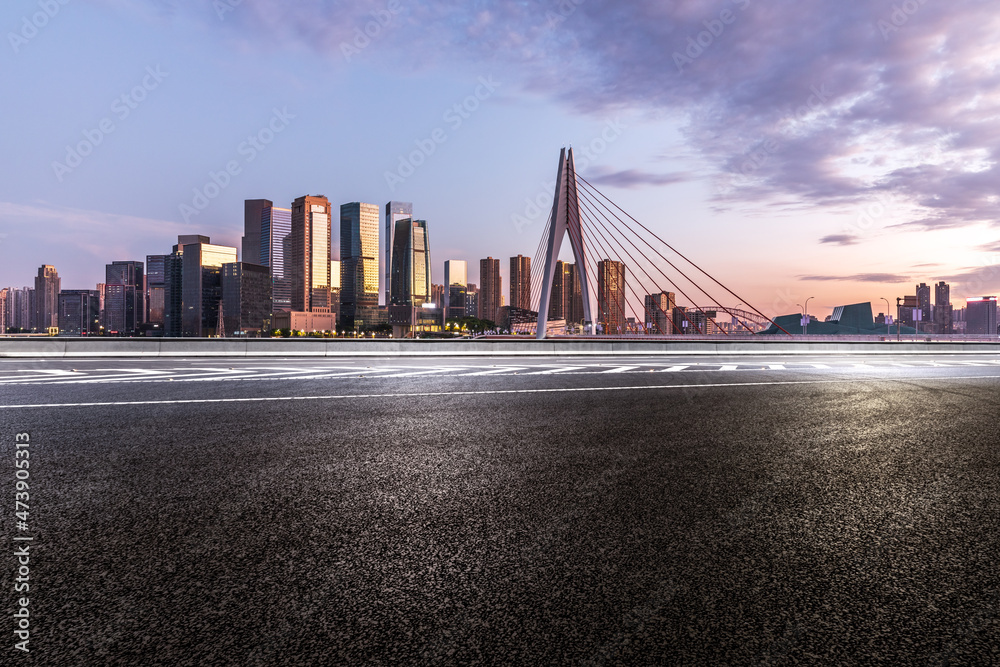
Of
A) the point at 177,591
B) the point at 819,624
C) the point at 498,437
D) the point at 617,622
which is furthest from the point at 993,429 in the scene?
the point at 177,591

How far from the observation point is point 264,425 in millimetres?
7938

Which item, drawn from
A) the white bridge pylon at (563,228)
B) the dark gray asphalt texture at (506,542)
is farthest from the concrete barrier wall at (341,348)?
the dark gray asphalt texture at (506,542)

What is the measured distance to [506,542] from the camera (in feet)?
11.8

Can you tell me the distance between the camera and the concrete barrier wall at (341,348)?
25.1 m

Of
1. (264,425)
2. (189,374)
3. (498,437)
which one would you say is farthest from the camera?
(189,374)

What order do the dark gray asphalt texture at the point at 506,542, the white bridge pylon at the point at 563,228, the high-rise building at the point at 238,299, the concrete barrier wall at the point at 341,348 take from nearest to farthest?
the dark gray asphalt texture at the point at 506,542, the concrete barrier wall at the point at 341,348, the white bridge pylon at the point at 563,228, the high-rise building at the point at 238,299

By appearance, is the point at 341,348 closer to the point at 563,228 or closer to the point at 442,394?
the point at 442,394

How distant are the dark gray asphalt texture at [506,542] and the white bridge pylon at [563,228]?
38.3m

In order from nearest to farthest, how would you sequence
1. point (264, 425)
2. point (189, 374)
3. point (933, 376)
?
point (264, 425) → point (189, 374) → point (933, 376)

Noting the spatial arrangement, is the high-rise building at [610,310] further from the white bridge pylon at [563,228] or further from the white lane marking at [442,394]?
the white lane marking at [442,394]

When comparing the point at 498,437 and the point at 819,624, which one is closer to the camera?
the point at 819,624

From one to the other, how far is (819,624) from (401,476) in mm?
3513

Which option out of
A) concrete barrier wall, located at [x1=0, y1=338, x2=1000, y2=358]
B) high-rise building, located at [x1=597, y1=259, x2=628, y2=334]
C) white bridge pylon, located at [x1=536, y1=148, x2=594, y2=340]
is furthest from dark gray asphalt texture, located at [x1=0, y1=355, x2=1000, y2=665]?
high-rise building, located at [x1=597, y1=259, x2=628, y2=334]

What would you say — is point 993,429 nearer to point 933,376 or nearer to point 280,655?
point 280,655
